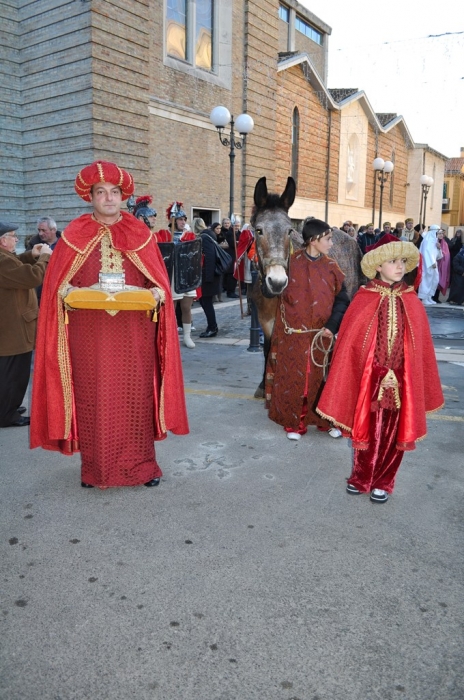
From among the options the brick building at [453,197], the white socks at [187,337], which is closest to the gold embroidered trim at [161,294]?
the white socks at [187,337]

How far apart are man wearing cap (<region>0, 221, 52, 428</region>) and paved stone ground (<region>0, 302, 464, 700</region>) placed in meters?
0.78

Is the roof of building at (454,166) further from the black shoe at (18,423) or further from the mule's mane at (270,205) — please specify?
the black shoe at (18,423)

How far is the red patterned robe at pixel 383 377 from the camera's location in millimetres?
3662

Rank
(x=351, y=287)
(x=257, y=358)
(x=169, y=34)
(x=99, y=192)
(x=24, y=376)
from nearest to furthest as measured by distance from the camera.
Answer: (x=99, y=192) → (x=24, y=376) → (x=351, y=287) → (x=257, y=358) → (x=169, y=34)

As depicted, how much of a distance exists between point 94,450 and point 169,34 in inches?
692

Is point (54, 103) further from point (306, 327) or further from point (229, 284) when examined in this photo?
point (306, 327)

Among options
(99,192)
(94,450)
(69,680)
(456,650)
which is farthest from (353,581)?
(99,192)

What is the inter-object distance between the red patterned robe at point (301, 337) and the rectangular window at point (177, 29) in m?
15.9

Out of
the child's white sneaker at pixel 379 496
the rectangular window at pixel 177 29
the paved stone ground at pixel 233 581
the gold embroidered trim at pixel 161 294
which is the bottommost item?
the paved stone ground at pixel 233 581

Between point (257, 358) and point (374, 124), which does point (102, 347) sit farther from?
point (374, 124)

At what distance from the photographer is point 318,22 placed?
35.6 metres

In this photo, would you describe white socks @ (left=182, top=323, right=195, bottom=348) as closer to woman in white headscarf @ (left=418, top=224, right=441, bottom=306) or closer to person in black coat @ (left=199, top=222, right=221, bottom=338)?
person in black coat @ (left=199, top=222, right=221, bottom=338)

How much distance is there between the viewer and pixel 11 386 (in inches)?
209

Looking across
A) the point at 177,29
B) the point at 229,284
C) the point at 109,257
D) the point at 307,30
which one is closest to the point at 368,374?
the point at 109,257
